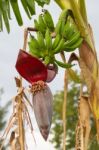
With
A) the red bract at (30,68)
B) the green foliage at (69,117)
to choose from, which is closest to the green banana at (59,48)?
the red bract at (30,68)

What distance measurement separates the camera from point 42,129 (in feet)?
3.26

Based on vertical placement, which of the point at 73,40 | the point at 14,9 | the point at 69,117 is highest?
the point at 14,9

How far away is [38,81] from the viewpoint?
3.52ft

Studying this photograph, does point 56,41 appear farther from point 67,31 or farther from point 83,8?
point 83,8

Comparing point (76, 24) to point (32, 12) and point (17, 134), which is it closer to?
point (32, 12)

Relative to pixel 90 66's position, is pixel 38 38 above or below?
above

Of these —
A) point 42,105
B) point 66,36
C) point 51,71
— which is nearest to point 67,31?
point 66,36

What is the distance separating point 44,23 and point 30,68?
21cm

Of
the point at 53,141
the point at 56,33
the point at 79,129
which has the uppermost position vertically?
the point at 56,33

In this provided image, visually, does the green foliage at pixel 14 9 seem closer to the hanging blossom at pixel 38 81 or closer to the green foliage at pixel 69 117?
the hanging blossom at pixel 38 81

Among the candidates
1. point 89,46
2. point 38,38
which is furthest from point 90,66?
point 38,38

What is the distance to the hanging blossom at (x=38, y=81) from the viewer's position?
1020mm

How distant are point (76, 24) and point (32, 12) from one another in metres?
0.12

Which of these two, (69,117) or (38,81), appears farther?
(69,117)
